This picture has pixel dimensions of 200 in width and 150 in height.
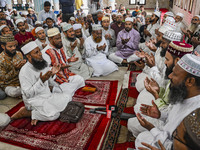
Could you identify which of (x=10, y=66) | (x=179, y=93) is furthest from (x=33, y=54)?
(x=179, y=93)

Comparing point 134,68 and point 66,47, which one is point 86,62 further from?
point 134,68

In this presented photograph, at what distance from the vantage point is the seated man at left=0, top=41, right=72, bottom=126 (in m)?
2.64

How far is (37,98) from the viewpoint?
2729mm

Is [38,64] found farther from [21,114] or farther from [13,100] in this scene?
[13,100]

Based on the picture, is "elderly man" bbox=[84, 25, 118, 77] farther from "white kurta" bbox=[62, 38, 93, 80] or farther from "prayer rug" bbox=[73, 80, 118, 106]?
"prayer rug" bbox=[73, 80, 118, 106]

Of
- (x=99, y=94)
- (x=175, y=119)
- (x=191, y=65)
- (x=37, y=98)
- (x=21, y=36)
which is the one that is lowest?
(x=99, y=94)

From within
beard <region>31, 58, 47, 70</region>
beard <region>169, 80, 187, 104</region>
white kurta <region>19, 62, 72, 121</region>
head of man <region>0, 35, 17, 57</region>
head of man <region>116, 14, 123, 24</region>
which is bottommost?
white kurta <region>19, 62, 72, 121</region>

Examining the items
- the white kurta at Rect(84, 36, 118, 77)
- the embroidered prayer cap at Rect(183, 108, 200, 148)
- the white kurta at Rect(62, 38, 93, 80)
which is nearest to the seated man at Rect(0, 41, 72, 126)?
the white kurta at Rect(62, 38, 93, 80)

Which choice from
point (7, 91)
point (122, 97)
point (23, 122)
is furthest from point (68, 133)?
point (7, 91)

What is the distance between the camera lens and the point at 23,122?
272cm

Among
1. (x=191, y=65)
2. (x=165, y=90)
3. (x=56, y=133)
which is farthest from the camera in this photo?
(x=56, y=133)

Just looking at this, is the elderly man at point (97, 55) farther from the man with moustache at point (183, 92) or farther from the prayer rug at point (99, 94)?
the man with moustache at point (183, 92)

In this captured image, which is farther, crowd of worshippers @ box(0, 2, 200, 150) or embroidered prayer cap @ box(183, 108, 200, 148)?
crowd of worshippers @ box(0, 2, 200, 150)

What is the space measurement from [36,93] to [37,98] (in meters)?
0.08
